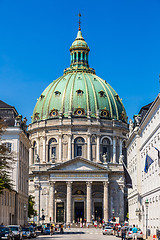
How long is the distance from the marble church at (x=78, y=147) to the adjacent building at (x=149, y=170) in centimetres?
3655

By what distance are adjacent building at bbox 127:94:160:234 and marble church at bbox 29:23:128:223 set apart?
36.6 meters

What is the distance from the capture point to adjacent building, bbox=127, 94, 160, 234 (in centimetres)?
5856

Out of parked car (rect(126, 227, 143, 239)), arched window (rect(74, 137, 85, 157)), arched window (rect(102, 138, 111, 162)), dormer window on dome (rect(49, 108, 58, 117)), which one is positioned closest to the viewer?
parked car (rect(126, 227, 143, 239))

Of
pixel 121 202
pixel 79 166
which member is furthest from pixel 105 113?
pixel 121 202

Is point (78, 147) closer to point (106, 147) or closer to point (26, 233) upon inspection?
point (106, 147)

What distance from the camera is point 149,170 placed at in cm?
6556

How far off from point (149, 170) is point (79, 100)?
75603 mm

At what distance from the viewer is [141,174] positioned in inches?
2980

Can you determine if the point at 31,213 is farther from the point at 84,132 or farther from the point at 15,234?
the point at 15,234

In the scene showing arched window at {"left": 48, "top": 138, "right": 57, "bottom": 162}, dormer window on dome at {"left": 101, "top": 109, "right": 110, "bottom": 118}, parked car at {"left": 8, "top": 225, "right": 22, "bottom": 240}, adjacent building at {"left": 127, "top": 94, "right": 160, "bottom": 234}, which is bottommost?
parked car at {"left": 8, "top": 225, "right": 22, "bottom": 240}

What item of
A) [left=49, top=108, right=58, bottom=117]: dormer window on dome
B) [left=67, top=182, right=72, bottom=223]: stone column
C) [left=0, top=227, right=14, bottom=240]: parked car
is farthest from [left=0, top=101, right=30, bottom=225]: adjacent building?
[left=49, top=108, right=58, bottom=117]: dormer window on dome

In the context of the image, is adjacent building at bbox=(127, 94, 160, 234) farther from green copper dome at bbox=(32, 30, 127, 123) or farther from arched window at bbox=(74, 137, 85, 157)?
green copper dome at bbox=(32, 30, 127, 123)

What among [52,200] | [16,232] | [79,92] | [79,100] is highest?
[79,92]

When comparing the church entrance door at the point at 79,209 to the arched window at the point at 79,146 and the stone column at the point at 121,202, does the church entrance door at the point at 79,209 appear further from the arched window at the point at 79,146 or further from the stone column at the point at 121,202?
the arched window at the point at 79,146
